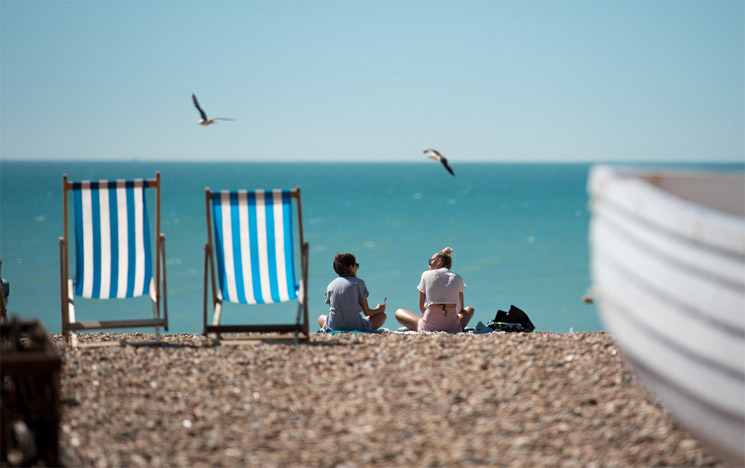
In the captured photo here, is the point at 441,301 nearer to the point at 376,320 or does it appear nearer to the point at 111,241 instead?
the point at 376,320

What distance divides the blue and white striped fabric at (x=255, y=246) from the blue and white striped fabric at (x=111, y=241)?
20.7 inches

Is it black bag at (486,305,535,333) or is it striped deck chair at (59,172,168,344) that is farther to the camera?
black bag at (486,305,535,333)

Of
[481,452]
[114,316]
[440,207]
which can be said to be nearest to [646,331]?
[481,452]

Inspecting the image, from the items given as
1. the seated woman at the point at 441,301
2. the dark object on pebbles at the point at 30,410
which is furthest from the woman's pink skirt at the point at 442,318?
the dark object on pebbles at the point at 30,410

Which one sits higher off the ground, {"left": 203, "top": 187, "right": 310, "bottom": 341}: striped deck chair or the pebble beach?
{"left": 203, "top": 187, "right": 310, "bottom": 341}: striped deck chair

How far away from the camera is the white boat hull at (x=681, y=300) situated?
6.70 feet

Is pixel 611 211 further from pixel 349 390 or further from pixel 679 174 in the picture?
pixel 349 390

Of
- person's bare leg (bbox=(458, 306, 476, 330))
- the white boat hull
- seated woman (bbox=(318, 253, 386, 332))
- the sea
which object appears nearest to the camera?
the white boat hull

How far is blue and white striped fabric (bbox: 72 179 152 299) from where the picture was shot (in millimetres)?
4891

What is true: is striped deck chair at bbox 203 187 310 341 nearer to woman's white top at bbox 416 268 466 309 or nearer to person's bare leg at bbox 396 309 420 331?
woman's white top at bbox 416 268 466 309

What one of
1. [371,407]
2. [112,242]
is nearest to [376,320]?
[112,242]

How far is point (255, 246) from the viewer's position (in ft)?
16.3

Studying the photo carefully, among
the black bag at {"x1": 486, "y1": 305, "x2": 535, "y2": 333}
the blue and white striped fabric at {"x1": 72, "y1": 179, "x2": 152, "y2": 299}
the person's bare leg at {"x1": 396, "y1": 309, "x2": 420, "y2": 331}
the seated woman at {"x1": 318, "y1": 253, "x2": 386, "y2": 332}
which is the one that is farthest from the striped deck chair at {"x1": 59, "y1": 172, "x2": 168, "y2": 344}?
the black bag at {"x1": 486, "y1": 305, "x2": 535, "y2": 333}

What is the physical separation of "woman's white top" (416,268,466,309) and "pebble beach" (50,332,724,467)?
1.35 metres
